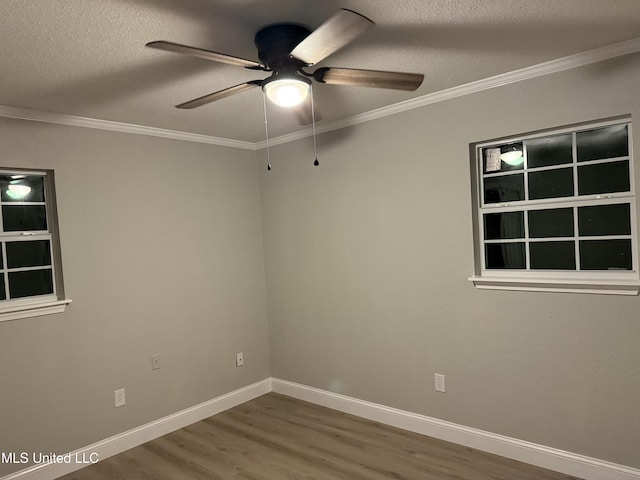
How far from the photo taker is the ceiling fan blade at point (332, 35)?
1.50 metres

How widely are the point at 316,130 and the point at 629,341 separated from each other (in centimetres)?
273

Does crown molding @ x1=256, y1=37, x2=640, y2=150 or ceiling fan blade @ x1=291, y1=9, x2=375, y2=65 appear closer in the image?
ceiling fan blade @ x1=291, y1=9, x2=375, y2=65

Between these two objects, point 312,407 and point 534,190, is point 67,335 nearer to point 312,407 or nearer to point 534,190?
point 312,407

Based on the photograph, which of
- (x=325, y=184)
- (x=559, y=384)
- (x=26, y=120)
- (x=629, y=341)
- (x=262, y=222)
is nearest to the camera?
(x=629, y=341)

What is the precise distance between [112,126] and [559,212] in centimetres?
322

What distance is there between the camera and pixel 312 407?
3.89 metres

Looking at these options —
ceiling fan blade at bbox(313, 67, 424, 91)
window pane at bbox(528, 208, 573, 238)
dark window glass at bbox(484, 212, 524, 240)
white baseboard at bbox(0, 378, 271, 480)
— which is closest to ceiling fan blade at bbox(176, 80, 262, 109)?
ceiling fan blade at bbox(313, 67, 424, 91)

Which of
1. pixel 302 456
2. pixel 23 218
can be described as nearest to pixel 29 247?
pixel 23 218

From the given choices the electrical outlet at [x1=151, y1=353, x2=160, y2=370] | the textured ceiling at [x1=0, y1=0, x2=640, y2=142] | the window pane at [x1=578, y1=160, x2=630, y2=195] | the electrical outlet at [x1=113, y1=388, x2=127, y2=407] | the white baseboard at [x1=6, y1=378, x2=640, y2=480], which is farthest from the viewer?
the electrical outlet at [x1=151, y1=353, x2=160, y2=370]

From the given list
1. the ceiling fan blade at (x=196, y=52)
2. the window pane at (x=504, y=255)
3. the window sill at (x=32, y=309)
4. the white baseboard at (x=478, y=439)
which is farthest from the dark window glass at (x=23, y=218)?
the window pane at (x=504, y=255)

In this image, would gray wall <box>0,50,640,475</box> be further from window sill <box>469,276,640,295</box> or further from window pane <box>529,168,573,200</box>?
window pane <box>529,168,573,200</box>

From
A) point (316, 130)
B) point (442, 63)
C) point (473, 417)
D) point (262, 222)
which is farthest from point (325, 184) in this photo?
point (473, 417)

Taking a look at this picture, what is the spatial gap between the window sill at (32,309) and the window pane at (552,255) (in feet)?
10.5

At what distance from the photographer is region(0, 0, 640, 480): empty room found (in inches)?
81.3
